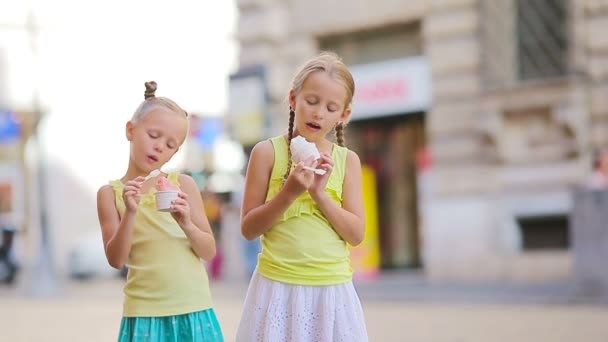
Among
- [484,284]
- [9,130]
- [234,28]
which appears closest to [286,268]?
[484,284]

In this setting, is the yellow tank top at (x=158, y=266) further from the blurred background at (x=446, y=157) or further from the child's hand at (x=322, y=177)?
the blurred background at (x=446, y=157)

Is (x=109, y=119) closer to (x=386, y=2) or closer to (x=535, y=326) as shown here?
(x=386, y=2)

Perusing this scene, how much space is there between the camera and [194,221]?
3.20 m

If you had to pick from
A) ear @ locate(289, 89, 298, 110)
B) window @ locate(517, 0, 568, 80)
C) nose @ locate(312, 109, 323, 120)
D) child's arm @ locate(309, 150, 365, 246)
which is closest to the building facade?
window @ locate(517, 0, 568, 80)

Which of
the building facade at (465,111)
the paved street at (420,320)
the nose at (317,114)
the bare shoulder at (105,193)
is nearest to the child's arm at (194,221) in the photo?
the bare shoulder at (105,193)

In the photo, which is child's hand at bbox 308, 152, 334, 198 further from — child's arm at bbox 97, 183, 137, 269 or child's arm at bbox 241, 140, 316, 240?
child's arm at bbox 97, 183, 137, 269

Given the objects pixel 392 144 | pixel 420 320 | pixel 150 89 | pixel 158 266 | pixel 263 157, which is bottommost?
pixel 420 320

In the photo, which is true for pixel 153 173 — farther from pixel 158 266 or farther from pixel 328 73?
pixel 328 73

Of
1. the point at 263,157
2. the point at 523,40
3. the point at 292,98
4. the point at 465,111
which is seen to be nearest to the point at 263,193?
the point at 263,157

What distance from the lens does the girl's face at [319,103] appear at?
10.3ft

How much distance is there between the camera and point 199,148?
27.0m

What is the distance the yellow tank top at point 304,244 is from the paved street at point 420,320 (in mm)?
4438

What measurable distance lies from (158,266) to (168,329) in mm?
203

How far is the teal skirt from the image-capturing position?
10.4 feet
